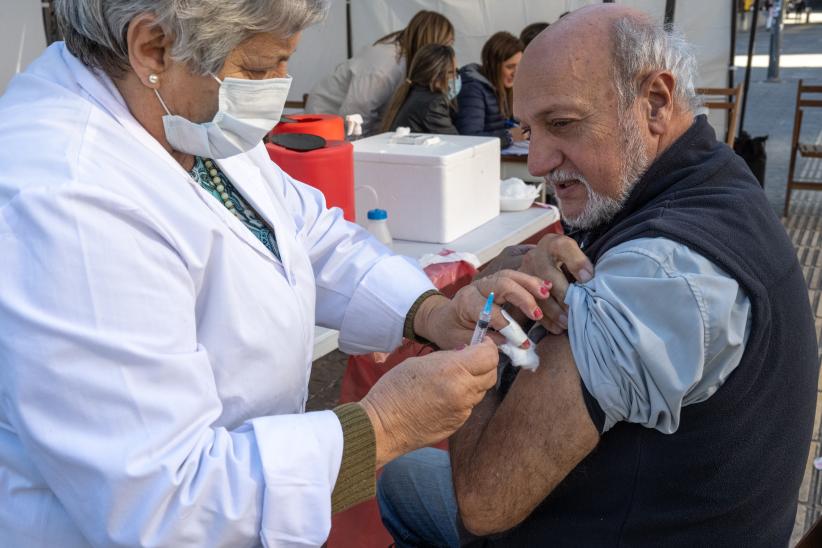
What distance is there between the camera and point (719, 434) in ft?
4.34

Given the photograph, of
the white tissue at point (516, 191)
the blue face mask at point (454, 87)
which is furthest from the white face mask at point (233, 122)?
the blue face mask at point (454, 87)

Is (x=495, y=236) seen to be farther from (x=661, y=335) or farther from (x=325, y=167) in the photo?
(x=661, y=335)

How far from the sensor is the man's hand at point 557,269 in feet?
4.85

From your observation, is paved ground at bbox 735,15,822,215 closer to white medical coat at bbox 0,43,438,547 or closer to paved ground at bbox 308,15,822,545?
paved ground at bbox 308,15,822,545

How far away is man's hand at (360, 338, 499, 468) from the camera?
50.2 inches

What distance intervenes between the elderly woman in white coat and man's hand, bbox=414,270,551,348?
0.03 metres

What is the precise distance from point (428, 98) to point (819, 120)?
25.6ft

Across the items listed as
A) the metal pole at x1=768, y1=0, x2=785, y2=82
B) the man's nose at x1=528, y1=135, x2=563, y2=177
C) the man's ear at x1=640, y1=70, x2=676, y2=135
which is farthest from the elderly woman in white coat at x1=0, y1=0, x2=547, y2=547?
the metal pole at x1=768, y1=0, x2=785, y2=82

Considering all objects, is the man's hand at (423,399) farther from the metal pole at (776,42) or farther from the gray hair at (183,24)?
the metal pole at (776,42)

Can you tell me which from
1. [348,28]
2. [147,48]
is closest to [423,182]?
[147,48]

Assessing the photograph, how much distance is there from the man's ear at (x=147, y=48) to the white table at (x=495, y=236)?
1827mm

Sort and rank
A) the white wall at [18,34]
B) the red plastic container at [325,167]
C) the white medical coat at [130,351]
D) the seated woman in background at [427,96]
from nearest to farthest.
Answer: the white medical coat at [130,351]
the red plastic container at [325,167]
the white wall at [18,34]
the seated woman in background at [427,96]

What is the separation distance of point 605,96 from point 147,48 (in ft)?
2.71

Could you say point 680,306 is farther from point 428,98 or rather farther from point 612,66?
point 428,98
